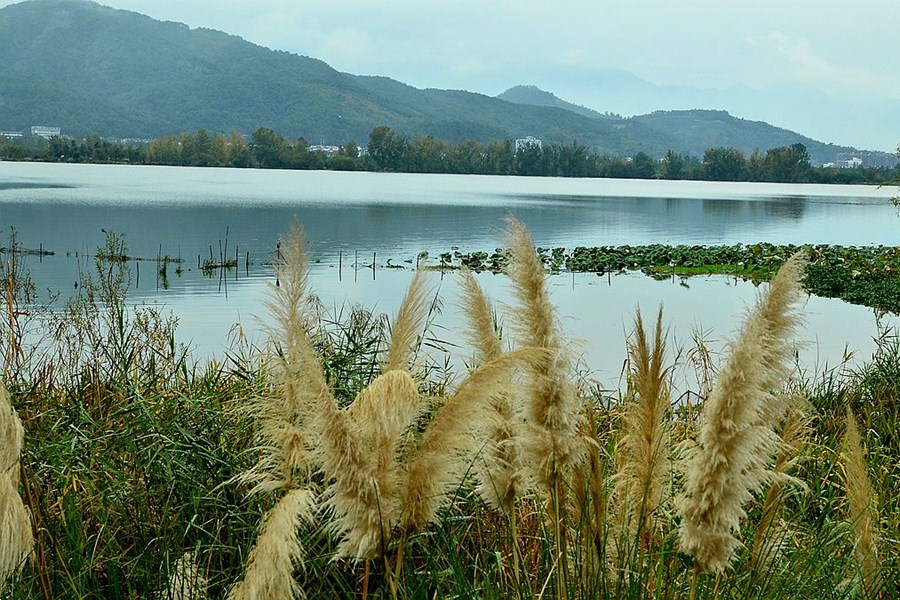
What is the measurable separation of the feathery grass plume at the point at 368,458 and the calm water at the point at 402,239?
23.1 inches

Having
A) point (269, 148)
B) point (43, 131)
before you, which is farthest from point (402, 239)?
point (43, 131)

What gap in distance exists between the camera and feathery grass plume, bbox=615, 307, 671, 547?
199cm

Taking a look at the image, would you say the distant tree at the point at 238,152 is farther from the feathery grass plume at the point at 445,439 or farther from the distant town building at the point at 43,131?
the feathery grass plume at the point at 445,439

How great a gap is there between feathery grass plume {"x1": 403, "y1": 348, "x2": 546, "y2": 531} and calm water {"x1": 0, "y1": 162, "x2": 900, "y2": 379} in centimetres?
40

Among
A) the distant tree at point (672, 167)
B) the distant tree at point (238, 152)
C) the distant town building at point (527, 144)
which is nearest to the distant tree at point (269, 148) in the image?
the distant tree at point (238, 152)

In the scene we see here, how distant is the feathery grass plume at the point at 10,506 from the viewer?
5.77 ft

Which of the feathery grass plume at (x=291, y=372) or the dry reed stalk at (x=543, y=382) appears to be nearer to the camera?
the feathery grass plume at (x=291, y=372)

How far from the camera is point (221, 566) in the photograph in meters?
3.96

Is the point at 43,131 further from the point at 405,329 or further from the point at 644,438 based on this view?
the point at 644,438

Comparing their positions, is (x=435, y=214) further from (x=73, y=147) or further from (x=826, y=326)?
(x=73, y=147)

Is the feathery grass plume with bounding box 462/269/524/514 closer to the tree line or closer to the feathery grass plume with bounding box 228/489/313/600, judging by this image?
the feathery grass plume with bounding box 228/489/313/600

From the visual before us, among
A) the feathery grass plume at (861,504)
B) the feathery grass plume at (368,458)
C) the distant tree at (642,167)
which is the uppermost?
the distant tree at (642,167)

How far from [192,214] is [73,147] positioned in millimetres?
81400

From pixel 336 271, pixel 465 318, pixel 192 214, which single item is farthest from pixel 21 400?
pixel 192 214
